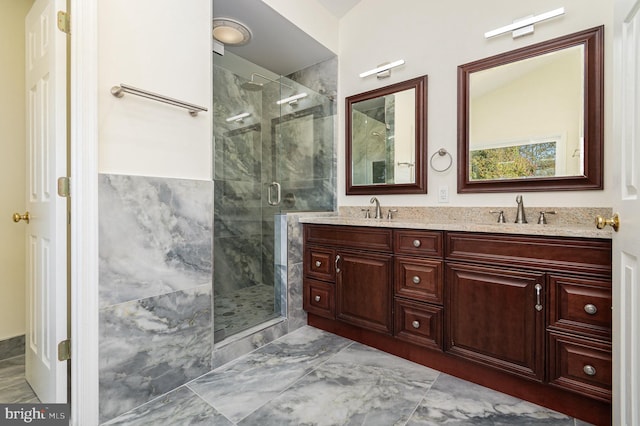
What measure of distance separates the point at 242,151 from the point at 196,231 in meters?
1.36

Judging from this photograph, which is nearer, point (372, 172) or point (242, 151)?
point (372, 172)

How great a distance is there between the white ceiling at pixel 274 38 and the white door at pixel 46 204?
1.15 meters

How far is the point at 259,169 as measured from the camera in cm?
299

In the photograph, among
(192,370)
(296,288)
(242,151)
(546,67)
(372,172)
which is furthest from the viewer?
(242,151)

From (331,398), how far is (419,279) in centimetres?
84

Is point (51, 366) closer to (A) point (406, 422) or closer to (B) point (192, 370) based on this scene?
(B) point (192, 370)

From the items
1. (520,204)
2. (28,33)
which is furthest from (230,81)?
(520,204)

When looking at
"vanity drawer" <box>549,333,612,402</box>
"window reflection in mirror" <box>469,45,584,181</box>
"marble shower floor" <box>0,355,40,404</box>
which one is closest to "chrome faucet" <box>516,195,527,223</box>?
"window reflection in mirror" <box>469,45,584,181</box>

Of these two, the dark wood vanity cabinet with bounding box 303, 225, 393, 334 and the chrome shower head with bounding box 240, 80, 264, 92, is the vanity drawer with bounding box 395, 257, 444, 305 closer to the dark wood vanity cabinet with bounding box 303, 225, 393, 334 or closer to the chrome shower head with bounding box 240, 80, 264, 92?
the dark wood vanity cabinet with bounding box 303, 225, 393, 334

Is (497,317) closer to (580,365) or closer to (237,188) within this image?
(580,365)

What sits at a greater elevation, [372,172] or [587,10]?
[587,10]

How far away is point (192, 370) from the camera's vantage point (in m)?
1.71

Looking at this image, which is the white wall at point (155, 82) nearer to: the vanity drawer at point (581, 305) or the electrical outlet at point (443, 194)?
the electrical outlet at point (443, 194)

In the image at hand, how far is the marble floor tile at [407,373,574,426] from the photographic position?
1.40m
